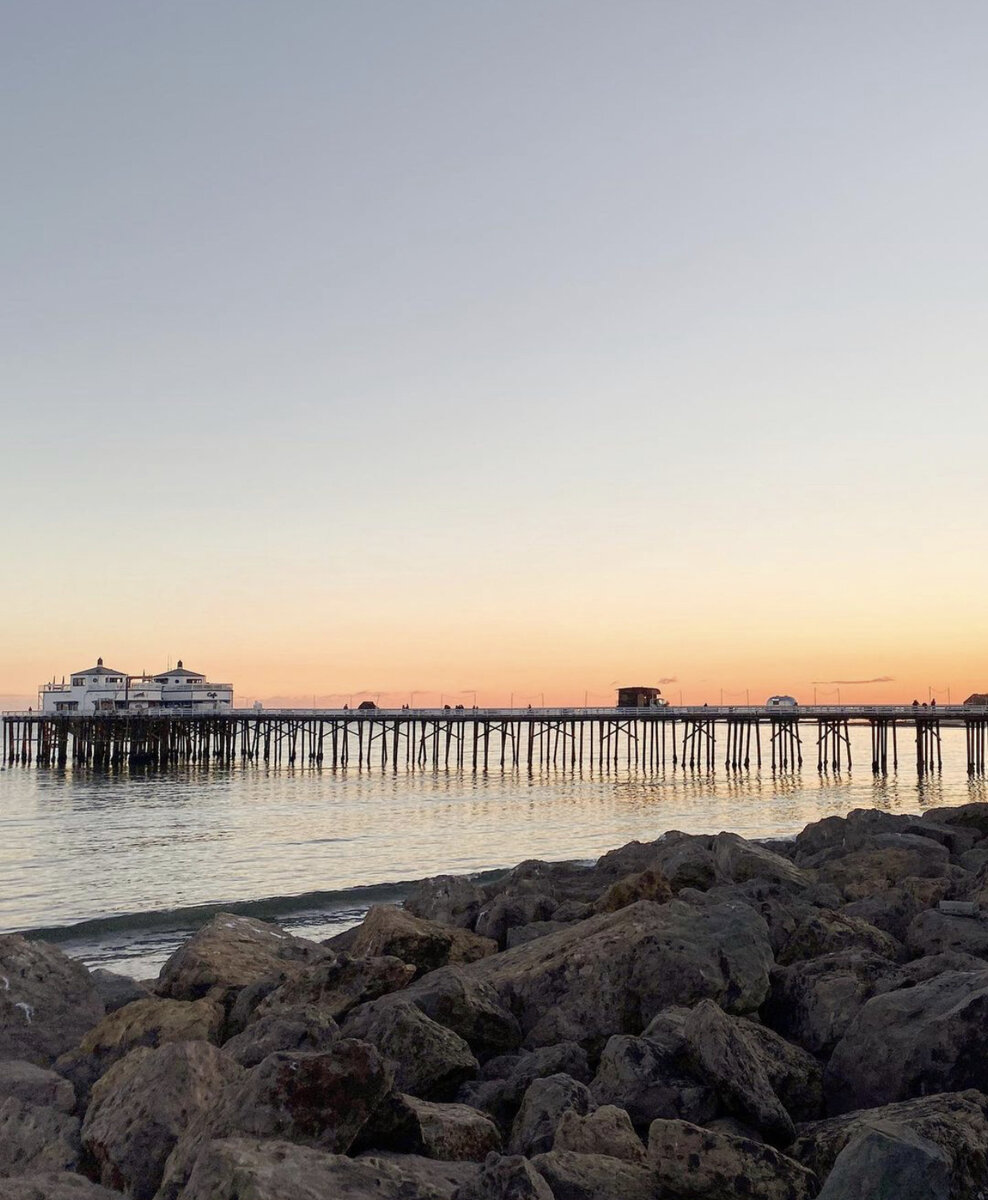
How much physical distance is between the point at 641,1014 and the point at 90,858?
2788 cm

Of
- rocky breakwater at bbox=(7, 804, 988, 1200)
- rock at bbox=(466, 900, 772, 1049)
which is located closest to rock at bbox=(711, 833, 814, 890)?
rocky breakwater at bbox=(7, 804, 988, 1200)

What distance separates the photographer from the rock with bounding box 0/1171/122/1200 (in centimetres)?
550

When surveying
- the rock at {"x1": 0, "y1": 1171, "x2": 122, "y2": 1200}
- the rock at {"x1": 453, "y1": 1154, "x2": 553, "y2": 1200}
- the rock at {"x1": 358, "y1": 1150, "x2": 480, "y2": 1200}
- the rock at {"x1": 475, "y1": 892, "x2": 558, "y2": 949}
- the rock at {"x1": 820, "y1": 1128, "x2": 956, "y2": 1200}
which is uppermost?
the rock at {"x1": 820, "y1": 1128, "x2": 956, "y2": 1200}

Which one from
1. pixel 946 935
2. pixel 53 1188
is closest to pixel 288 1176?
pixel 53 1188

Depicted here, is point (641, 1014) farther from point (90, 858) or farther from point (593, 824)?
point (593, 824)

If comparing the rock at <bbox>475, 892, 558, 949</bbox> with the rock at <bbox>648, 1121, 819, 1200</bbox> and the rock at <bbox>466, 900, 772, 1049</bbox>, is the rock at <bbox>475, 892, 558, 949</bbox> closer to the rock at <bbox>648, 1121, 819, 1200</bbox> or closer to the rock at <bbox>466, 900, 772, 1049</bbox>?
the rock at <bbox>466, 900, 772, 1049</bbox>

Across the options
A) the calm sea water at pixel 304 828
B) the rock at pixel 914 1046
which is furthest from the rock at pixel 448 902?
the rock at pixel 914 1046

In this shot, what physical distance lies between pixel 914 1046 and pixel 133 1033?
5866mm

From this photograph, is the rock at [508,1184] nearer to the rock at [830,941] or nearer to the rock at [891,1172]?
the rock at [891,1172]

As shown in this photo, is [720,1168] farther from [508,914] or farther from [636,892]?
[508,914]

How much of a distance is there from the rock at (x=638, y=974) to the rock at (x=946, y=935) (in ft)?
7.13

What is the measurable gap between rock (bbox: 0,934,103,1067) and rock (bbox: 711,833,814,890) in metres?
7.97

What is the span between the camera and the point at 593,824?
41.3 m

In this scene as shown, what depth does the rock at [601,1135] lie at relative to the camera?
18.7 ft
